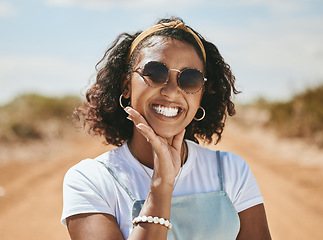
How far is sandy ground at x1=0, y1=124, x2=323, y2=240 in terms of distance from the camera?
5699mm

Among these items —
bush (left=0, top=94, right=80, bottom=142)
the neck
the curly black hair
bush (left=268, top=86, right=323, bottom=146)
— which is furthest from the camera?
bush (left=268, top=86, right=323, bottom=146)

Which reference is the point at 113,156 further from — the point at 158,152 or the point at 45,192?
the point at 45,192

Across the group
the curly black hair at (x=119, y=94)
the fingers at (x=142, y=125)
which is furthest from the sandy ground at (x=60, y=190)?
the fingers at (x=142, y=125)

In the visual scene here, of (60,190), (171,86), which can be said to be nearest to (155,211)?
(171,86)

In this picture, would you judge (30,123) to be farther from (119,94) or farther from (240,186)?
(240,186)

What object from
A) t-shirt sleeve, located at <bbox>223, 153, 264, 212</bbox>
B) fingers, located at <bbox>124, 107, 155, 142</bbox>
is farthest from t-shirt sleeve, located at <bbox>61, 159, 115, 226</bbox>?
t-shirt sleeve, located at <bbox>223, 153, 264, 212</bbox>

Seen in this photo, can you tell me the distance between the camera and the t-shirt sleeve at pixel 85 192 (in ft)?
5.75

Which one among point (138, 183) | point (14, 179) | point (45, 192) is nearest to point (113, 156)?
point (138, 183)

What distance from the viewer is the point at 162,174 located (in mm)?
1760

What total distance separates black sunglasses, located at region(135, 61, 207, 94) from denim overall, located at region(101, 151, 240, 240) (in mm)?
489

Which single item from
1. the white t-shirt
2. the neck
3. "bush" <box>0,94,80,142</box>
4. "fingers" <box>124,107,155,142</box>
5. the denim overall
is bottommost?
the denim overall

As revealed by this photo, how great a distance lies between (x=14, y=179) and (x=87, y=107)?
21.7 ft

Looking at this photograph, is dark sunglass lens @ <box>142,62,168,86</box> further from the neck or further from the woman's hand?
the neck

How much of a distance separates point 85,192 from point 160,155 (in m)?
0.38
